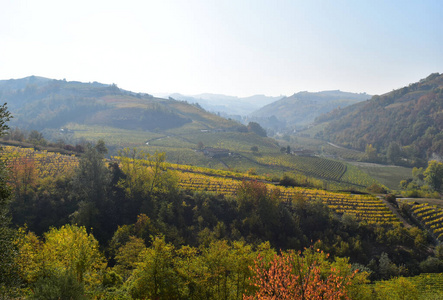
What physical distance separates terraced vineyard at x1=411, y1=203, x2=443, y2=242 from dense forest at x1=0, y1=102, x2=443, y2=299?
102 inches

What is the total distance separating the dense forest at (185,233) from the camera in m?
23.9

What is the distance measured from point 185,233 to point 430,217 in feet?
166

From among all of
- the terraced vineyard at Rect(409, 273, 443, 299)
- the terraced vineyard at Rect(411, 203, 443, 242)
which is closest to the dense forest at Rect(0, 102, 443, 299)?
the terraced vineyard at Rect(409, 273, 443, 299)

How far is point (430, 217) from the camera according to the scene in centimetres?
4994

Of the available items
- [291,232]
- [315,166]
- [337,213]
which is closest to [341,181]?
[315,166]

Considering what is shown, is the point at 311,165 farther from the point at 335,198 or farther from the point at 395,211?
the point at 395,211

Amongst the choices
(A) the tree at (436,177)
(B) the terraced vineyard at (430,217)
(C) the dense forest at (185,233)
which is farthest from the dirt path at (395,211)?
(A) the tree at (436,177)

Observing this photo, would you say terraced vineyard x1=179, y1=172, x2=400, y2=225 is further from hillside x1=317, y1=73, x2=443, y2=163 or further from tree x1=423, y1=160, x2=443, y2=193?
hillside x1=317, y1=73, x2=443, y2=163

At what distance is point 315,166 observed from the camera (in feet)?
396

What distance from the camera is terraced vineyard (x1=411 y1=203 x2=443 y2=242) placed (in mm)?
45969

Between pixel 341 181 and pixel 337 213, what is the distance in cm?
6008

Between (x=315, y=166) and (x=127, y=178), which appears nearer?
(x=127, y=178)

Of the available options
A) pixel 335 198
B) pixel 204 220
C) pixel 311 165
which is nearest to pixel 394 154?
pixel 311 165

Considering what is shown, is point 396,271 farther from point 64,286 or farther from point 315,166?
point 315,166
